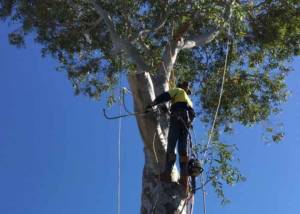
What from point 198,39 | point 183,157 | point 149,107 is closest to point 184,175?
point 183,157

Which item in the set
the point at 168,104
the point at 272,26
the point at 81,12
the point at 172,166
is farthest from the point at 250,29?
the point at 172,166

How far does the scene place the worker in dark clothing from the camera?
5.78 meters

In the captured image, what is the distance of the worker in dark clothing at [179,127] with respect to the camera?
5780 millimetres

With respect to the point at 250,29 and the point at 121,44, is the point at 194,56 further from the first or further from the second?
the point at 121,44

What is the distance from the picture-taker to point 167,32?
11695 millimetres

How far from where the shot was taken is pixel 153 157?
6086 mm

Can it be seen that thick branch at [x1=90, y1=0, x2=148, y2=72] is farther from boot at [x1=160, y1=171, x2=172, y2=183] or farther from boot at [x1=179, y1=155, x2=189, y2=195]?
boot at [x1=160, y1=171, x2=172, y2=183]

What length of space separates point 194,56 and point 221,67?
621 millimetres

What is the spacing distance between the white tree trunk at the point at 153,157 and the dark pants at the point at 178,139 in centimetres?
11

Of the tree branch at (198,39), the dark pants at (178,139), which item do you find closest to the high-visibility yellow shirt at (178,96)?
the dark pants at (178,139)

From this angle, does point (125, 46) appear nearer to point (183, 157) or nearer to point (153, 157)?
point (153, 157)

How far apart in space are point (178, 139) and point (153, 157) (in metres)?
0.32

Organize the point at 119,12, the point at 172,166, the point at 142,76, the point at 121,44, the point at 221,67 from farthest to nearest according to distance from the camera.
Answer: the point at 221,67 < the point at 119,12 < the point at 121,44 < the point at 142,76 < the point at 172,166

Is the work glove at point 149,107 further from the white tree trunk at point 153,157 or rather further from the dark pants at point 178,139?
the dark pants at point 178,139
